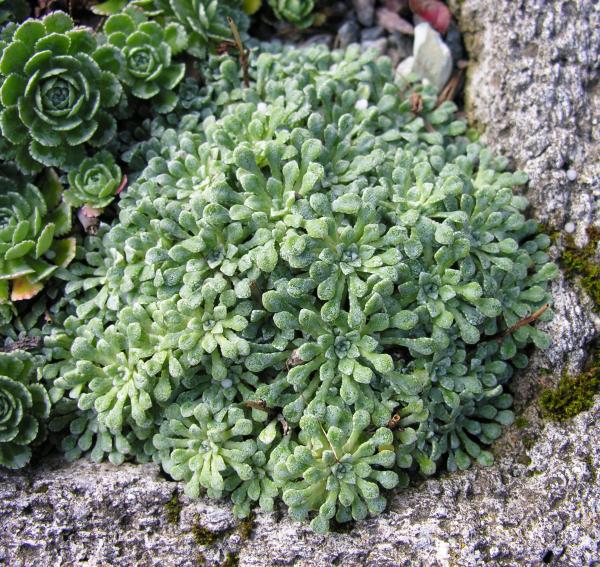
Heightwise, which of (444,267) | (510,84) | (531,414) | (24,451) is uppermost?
(510,84)

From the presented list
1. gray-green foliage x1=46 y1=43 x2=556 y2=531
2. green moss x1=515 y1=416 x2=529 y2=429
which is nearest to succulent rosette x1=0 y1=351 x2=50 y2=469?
gray-green foliage x1=46 y1=43 x2=556 y2=531

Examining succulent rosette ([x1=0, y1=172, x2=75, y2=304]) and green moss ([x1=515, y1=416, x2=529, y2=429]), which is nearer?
green moss ([x1=515, y1=416, x2=529, y2=429])

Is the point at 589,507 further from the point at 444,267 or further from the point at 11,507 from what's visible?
the point at 11,507

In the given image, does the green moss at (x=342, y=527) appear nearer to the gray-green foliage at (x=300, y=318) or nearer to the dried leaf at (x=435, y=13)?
the gray-green foliage at (x=300, y=318)

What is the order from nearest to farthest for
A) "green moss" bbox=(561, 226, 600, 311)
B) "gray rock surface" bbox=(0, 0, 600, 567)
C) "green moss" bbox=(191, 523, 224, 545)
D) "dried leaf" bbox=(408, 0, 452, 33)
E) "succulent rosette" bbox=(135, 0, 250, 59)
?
"gray rock surface" bbox=(0, 0, 600, 567)
"green moss" bbox=(191, 523, 224, 545)
"green moss" bbox=(561, 226, 600, 311)
"succulent rosette" bbox=(135, 0, 250, 59)
"dried leaf" bbox=(408, 0, 452, 33)

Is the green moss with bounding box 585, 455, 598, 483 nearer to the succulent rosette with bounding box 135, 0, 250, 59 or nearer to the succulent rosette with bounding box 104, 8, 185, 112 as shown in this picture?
the succulent rosette with bounding box 104, 8, 185, 112

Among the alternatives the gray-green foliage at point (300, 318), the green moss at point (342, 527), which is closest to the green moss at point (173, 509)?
the gray-green foliage at point (300, 318)

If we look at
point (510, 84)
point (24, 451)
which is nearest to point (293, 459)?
point (24, 451)
